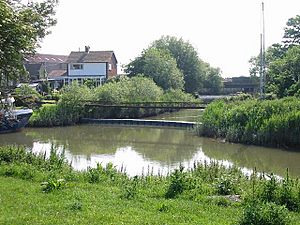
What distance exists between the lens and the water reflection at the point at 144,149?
19.9 meters

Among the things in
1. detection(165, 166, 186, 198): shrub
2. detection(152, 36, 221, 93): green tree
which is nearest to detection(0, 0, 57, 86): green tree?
detection(165, 166, 186, 198): shrub

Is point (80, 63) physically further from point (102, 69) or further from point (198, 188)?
point (198, 188)

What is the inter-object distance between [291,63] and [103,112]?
18394mm

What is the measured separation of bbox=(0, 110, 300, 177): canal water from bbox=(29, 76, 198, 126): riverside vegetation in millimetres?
1821

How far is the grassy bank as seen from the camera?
23625 millimetres

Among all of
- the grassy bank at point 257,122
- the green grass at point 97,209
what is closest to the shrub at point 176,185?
the green grass at point 97,209

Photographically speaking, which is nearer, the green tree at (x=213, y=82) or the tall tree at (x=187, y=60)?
the tall tree at (x=187, y=60)

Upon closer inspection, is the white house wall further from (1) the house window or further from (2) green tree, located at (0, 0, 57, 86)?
(2) green tree, located at (0, 0, 57, 86)

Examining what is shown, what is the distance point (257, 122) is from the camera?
25328 mm

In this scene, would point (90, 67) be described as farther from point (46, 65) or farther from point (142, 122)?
point (142, 122)

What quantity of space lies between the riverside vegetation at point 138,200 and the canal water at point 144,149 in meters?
4.49

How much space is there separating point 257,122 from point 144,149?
676cm

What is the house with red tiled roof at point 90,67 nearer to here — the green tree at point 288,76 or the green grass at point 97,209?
the green tree at point 288,76

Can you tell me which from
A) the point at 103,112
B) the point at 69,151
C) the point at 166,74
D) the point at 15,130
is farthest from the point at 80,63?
the point at 69,151
